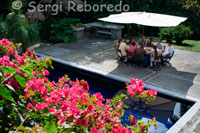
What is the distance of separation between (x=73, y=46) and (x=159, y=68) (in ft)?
19.1

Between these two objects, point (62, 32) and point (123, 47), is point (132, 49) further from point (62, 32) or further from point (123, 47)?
point (62, 32)

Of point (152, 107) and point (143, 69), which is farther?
point (143, 69)

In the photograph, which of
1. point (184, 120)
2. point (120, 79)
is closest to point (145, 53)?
point (120, 79)

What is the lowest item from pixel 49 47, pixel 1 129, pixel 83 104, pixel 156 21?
pixel 49 47

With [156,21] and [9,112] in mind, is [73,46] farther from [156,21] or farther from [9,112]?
[9,112]

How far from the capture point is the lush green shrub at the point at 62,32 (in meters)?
13.6

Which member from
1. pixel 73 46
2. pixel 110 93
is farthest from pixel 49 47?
pixel 110 93

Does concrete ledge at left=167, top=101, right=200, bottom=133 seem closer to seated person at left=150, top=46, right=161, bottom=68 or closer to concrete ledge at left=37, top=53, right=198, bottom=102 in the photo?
concrete ledge at left=37, top=53, right=198, bottom=102

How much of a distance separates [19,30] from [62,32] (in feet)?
13.4

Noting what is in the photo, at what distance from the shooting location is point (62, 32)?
547 inches

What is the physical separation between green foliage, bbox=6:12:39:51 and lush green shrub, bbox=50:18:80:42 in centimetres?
305

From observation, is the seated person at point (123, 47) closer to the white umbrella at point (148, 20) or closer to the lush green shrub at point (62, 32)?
the white umbrella at point (148, 20)

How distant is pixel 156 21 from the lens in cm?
827

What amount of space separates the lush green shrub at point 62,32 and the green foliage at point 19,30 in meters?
3.05
